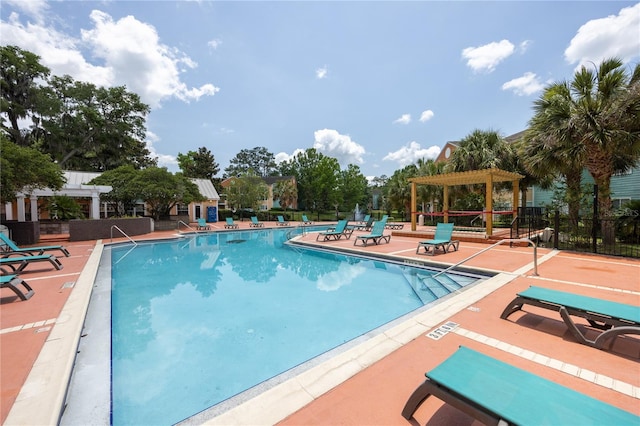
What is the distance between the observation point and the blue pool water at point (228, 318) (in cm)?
342

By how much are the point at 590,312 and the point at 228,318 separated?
18.7 feet

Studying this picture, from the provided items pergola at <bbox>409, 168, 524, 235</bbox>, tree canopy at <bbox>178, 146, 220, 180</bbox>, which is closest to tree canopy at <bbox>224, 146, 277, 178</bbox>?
tree canopy at <bbox>178, 146, 220, 180</bbox>

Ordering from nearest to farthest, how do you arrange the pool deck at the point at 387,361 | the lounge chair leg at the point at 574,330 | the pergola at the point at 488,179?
the pool deck at the point at 387,361 → the lounge chair leg at the point at 574,330 → the pergola at the point at 488,179

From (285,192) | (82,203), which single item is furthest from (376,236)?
(285,192)

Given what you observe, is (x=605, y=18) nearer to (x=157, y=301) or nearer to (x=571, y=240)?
(x=571, y=240)

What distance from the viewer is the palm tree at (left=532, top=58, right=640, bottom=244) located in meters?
8.72

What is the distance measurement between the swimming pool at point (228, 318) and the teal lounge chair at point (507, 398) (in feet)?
7.85

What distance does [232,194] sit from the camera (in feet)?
104

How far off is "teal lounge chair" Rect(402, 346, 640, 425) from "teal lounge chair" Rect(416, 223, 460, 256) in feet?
26.5

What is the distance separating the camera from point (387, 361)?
3.09 metres

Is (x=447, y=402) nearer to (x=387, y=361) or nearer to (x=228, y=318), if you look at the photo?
(x=387, y=361)

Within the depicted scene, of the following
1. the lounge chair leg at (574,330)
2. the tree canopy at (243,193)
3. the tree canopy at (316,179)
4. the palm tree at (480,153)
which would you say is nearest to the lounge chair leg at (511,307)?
the lounge chair leg at (574,330)

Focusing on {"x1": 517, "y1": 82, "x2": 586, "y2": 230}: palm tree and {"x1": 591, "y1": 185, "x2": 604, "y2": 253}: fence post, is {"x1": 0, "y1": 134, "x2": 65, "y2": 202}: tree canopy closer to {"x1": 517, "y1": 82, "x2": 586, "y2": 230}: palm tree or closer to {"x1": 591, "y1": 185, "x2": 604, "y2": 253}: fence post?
{"x1": 517, "y1": 82, "x2": 586, "y2": 230}: palm tree

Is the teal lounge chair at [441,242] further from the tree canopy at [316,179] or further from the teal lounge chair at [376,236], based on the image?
the tree canopy at [316,179]
